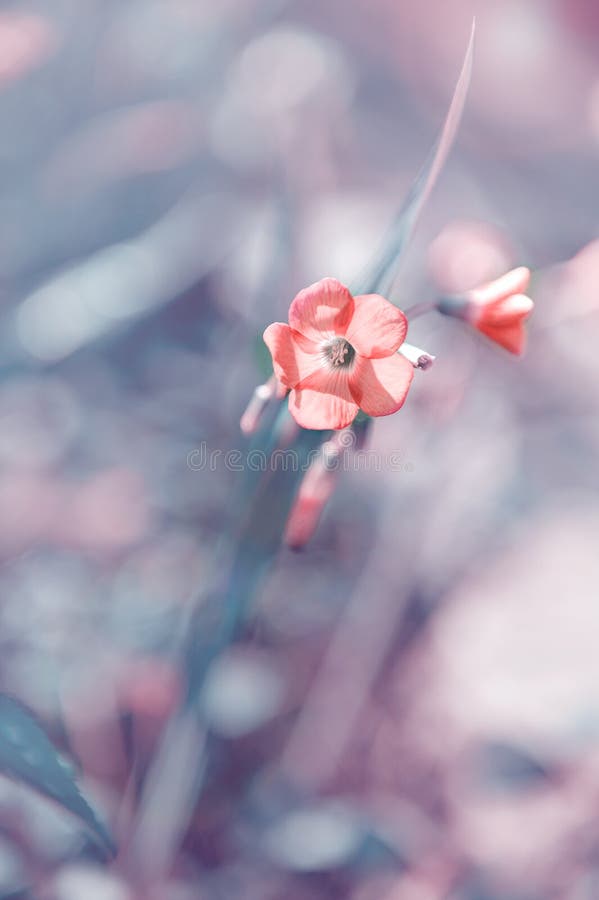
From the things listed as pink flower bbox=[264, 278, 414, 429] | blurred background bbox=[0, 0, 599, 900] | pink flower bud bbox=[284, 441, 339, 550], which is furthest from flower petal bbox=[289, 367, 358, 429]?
blurred background bbox=[0, 0, 599, 900]

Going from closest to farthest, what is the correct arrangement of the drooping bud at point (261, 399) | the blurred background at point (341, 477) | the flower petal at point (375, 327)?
the flower petal at point (375, 327) → the drooping bud at point (261, 399) → the blurred background at point (341, 477)

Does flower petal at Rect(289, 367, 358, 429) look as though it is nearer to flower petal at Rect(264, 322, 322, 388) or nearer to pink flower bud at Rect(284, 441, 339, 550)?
flower petal at Rect(264, 322, 322, 388)

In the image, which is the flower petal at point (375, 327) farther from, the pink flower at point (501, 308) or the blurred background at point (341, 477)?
the blurred background at point (341, 477)

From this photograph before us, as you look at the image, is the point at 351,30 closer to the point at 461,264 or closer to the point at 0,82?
the point at 461,264

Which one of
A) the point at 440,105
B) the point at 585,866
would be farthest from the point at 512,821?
the point at 440,105

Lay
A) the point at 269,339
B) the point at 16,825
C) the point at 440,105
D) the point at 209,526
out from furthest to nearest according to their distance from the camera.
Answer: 1. the point at 440,105
2. the point at 209,526
3. the point at 16,825
4. the point at 269,339

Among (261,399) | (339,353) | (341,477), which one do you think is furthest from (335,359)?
(341,477)

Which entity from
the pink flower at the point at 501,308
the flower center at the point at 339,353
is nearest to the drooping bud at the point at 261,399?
the flower center at the point at 339,353
